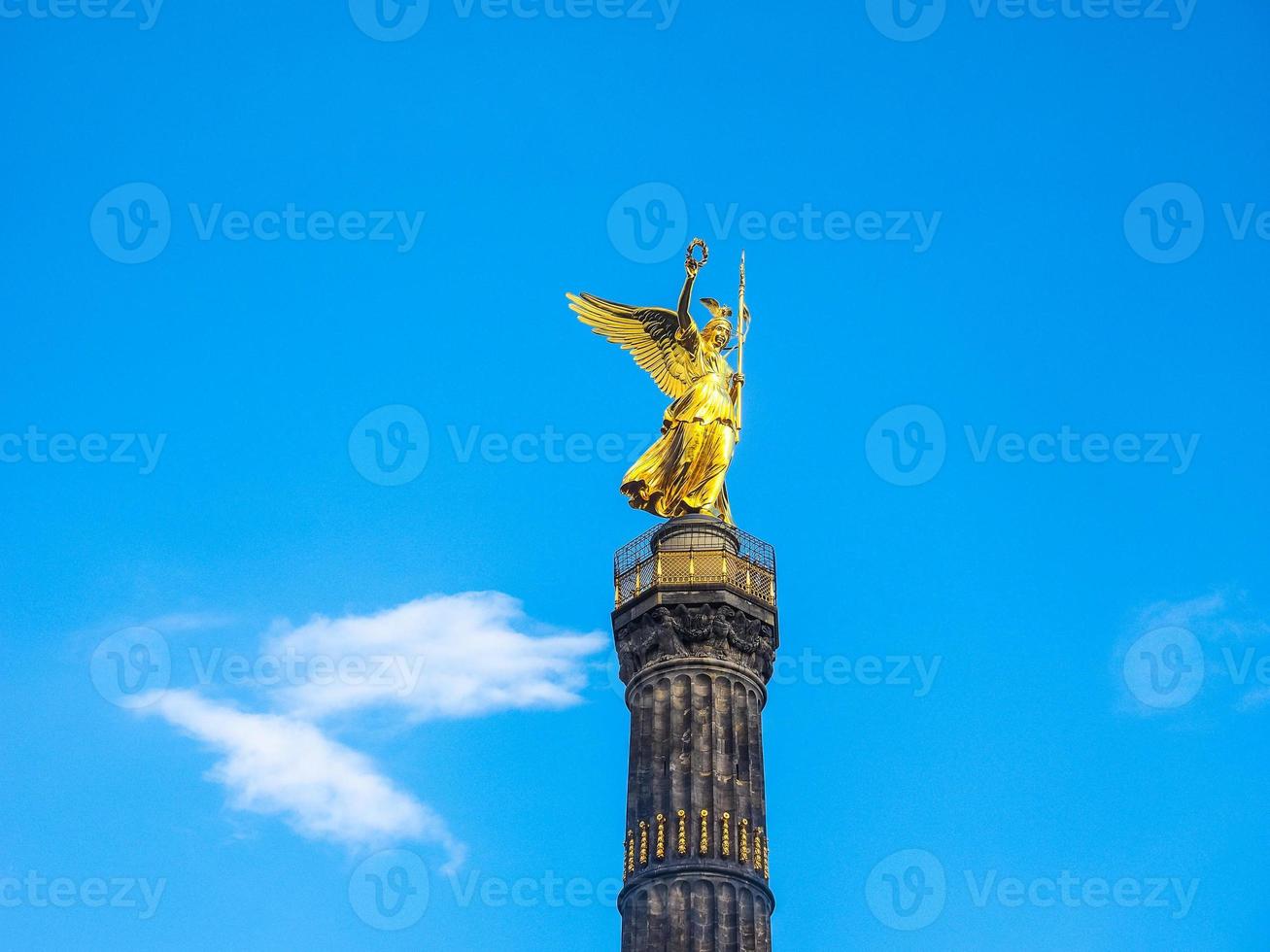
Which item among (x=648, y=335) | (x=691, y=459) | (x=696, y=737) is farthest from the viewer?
(x=648, y=335)

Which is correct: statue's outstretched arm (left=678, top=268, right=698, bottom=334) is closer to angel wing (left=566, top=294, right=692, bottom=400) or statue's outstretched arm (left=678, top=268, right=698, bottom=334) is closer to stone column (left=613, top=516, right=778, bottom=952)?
angel wing (left=566, top=294, right=692, bottom=400)

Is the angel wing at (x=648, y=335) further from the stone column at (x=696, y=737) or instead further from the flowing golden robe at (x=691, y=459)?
A: the stone column at (x=696, y=737)

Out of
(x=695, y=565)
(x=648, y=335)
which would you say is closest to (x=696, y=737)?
(x=695, y=565)

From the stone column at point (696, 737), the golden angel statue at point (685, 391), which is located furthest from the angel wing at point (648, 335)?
the stone column at point (696, 737)

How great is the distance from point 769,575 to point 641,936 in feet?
39.8

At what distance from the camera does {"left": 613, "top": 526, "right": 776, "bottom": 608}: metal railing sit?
55562mm

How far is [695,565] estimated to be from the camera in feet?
183

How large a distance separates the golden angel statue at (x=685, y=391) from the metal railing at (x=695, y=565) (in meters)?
1.16

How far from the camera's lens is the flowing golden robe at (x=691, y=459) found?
190 feet

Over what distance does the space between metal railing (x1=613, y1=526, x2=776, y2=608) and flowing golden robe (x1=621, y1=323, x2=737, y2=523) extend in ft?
3.50

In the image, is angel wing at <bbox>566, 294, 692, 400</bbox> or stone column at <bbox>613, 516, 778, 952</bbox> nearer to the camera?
→ stone column at <bbox>613, 516, 778, 952</bbox>

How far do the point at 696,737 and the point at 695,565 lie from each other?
5.51 m

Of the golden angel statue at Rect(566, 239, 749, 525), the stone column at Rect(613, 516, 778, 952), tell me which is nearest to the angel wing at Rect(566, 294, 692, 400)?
the golden angel statue at Rect(566, 239, 749, 525)

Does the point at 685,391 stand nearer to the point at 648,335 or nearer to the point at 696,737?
the point at 648,335
